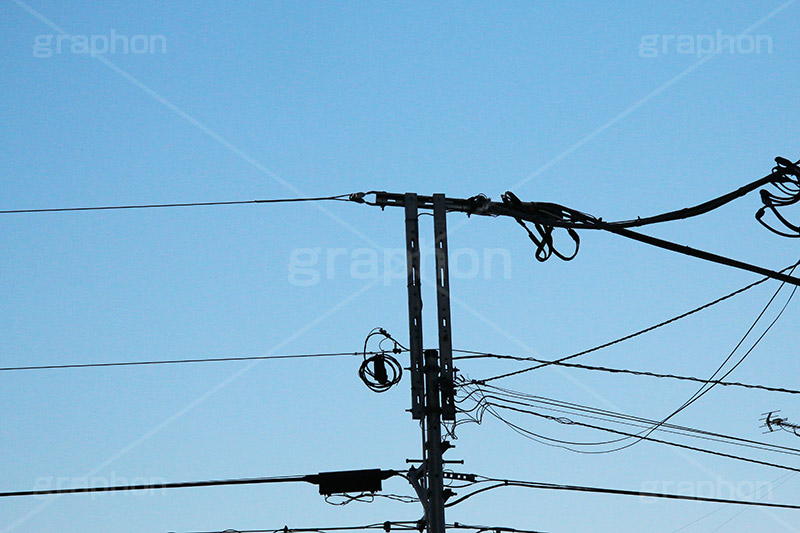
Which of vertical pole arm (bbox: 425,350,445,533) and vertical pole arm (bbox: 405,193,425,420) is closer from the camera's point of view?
vertical pole arm (bbox: 425,350,445,533)

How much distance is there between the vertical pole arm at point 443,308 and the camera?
49.8ft

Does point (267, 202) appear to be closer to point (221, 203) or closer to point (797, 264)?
point (221, 203)

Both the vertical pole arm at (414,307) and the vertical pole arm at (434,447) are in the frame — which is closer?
the vertical pole arm at (434,447)

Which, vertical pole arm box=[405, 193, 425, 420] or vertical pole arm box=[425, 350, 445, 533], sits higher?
vertical pole arm box=[405, 193, 425, 420]

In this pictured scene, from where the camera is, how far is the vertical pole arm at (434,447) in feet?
47.3

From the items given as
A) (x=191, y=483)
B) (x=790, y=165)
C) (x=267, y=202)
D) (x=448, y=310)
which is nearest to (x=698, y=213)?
(x=790, y=165)

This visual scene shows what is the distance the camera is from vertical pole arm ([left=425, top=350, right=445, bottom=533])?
14.4 metres

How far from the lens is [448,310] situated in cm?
1540

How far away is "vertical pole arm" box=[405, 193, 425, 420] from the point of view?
15172mm

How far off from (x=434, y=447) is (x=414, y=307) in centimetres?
202

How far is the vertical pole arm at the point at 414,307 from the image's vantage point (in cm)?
1517

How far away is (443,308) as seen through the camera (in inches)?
607

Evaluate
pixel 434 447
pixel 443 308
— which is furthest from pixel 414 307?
pixel 434 447

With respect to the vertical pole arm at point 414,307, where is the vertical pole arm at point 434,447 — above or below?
below
